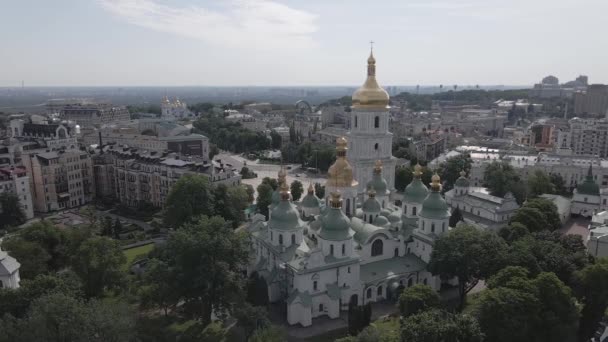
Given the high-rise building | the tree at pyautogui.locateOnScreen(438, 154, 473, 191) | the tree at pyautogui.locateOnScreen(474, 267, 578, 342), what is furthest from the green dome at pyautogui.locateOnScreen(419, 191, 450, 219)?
the tree at pyautogui.locateOnScreen(438, 154, 473, 191)

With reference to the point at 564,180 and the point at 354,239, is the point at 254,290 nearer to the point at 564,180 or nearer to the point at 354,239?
the point at 354,239

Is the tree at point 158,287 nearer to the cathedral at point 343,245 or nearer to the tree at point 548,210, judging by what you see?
the cathedral at point 343,245

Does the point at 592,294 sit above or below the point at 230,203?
below

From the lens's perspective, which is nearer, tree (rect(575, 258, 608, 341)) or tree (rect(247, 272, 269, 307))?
tree (rect(575, 258, 608, 341))

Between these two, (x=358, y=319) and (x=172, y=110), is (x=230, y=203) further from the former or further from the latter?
(x=172, y=110)

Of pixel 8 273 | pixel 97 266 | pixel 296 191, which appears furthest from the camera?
pixel 296 191

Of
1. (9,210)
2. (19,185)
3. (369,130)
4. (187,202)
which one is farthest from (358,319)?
(19,185)

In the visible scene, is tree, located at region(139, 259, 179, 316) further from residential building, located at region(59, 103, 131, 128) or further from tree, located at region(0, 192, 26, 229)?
residential building, located at region(59, 103, 131, 128)
